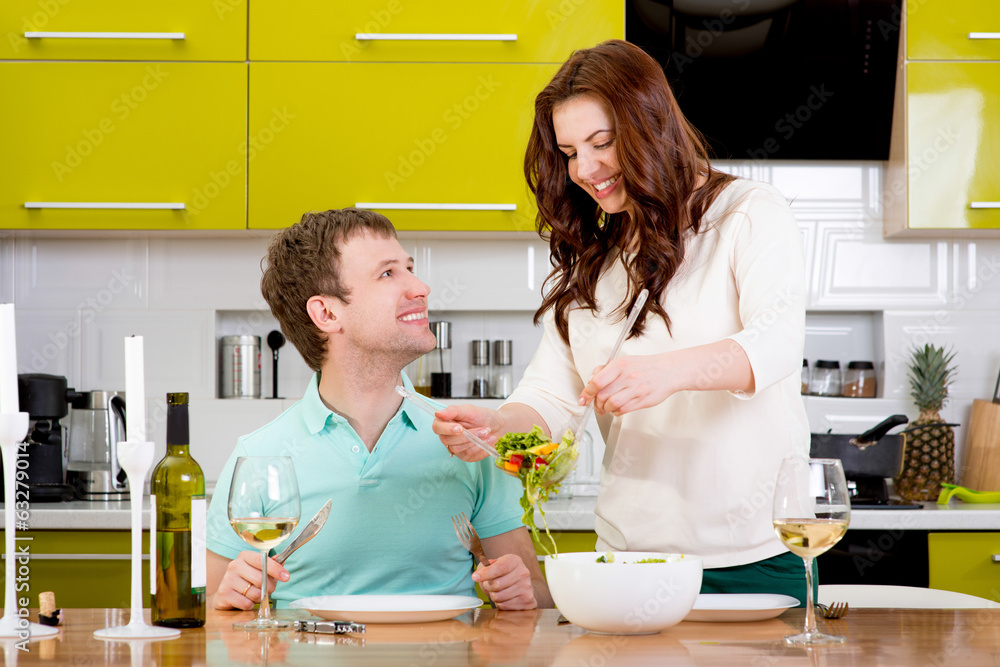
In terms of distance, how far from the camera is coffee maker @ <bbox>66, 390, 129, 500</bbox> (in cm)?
259

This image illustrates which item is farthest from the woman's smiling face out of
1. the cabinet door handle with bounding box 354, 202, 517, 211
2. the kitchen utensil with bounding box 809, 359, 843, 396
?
the kitchen utensil with bounding box 809, 359, 843, 396

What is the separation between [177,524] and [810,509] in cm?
67

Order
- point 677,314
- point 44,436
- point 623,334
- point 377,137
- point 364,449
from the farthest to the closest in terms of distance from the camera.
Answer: point 377,137, point 44,436, point 364,449, point 677,314, point 623,334

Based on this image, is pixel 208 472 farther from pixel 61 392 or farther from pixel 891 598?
pixel 891 598

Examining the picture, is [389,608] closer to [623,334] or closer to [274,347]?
[623,334]

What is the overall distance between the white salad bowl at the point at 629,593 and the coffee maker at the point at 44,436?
6.31 feet

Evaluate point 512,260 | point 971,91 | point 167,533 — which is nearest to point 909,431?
point 971,91

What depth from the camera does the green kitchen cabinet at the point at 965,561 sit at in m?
2.37

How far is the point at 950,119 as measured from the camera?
2.71 meters

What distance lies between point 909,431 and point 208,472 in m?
1.99

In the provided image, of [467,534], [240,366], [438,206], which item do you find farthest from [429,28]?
[467,534]

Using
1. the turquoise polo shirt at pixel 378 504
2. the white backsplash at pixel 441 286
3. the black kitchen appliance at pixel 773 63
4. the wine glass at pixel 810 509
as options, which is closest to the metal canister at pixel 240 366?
the white backsplash at pixel 441 286

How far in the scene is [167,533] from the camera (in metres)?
1.08

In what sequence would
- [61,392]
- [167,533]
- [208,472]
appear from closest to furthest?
[167,533] → [61,392] → [208,472]
